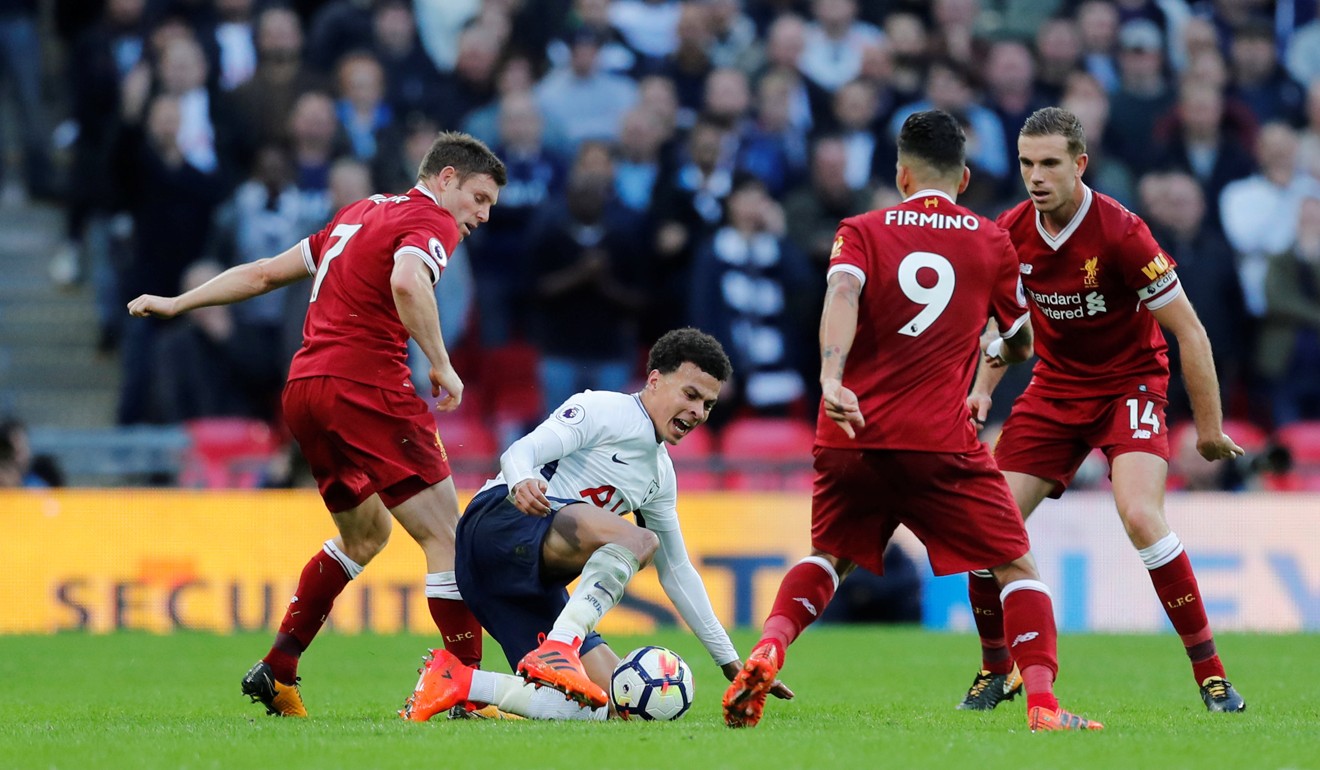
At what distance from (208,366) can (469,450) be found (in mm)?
2345

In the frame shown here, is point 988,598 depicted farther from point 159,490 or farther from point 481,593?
point 159,490

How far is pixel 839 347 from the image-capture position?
6387mm

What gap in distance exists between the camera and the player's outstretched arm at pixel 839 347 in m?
6.25

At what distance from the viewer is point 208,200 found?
15.0m

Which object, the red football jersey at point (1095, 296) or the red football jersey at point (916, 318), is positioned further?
the red football jersey at point (1095, 296)

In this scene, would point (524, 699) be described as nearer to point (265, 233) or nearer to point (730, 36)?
point (265, 233)

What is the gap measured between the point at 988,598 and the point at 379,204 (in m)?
3.16

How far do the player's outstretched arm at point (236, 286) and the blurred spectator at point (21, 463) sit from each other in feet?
19.7

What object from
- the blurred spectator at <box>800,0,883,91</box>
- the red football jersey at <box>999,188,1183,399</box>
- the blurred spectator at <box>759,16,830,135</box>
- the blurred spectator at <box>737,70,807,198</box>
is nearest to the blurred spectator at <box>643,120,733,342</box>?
the blurred spectator at <box>737,70,807,198</box>

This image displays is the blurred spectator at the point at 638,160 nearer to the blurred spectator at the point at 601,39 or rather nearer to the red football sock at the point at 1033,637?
the blurred spectator at the point at 601,39

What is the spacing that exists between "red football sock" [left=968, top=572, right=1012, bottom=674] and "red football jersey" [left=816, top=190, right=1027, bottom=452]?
1.36 meters

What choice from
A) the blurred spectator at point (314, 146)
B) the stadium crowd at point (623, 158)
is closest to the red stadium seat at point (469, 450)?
the stadium crowd at point (623, 158)

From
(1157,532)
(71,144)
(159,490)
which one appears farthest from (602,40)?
(1157,532)

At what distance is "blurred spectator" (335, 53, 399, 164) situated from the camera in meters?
15.4
